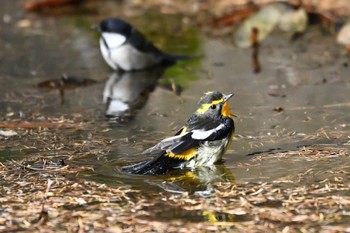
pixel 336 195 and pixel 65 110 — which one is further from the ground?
pixel 336 195

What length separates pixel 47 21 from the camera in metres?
14.0

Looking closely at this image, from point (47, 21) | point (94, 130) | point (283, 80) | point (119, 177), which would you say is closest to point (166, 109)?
point (94, 130)

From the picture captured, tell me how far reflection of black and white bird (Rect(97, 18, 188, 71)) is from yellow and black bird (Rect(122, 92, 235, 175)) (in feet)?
13.6

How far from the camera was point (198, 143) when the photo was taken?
265 inches

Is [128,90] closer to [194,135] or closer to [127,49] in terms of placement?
[127,49]

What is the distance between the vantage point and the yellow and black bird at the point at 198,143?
6.58 metres

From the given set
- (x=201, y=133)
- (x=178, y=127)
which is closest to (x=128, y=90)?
(x=178, y=127)

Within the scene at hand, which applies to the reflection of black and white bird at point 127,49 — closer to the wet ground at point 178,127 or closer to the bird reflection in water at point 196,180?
the wet ground at point 178,127

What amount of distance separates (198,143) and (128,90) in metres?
3.50

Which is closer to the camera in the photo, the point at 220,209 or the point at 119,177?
the point at 220,209

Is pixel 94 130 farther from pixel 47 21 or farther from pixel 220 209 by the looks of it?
pixel 47 21

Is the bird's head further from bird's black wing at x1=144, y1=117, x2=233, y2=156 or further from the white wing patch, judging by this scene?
the white wing patch

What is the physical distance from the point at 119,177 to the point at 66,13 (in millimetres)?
8456

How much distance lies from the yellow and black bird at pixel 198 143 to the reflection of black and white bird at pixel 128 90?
1839mm
